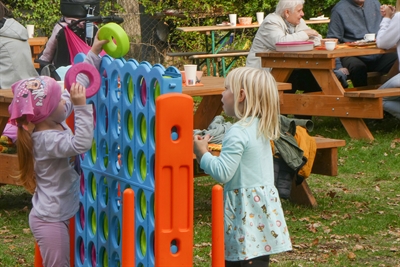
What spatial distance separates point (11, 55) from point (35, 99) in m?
3.52

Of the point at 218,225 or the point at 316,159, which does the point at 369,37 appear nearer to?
the point at 316,159

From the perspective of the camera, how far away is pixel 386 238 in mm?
5441

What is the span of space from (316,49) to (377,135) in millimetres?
1114

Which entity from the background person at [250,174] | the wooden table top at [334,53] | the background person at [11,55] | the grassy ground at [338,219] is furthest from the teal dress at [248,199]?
the wooden table top at [334,53]

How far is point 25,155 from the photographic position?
3.92 metres

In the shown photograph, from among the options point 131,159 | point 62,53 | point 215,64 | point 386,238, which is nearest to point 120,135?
point 131,159

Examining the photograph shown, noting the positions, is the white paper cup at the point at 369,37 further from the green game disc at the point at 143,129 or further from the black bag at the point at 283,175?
the green game disc at the point at 143,129

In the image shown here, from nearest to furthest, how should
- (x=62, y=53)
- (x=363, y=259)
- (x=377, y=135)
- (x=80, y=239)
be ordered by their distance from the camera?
1. (x=80, y=239)
2. (x=363, y=259)
3. (x=62, y=53)
4. (x=377, y=135)

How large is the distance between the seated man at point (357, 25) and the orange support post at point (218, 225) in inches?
273

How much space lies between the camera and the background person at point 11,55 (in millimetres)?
7137

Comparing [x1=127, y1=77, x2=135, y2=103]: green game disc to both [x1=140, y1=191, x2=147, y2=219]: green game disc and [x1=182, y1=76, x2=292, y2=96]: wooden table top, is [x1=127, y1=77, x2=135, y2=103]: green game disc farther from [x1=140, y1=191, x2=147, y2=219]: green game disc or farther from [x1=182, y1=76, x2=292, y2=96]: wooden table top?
[x1=182, y1=76, x2=292, y2=96]: wooden table top

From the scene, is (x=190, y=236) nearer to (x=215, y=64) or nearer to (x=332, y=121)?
(x=332, y=121)

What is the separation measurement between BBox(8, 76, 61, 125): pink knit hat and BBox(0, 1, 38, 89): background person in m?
3.39

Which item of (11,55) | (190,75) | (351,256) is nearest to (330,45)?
(190,75)
